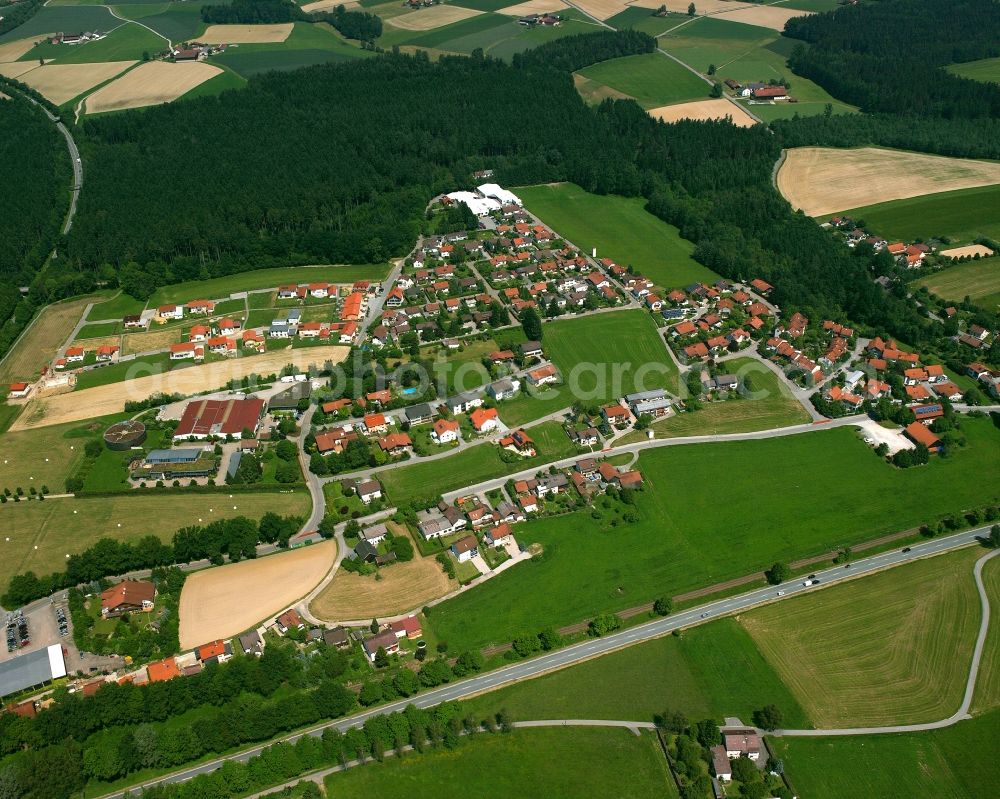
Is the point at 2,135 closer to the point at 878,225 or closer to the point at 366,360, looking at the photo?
the point at 366,360

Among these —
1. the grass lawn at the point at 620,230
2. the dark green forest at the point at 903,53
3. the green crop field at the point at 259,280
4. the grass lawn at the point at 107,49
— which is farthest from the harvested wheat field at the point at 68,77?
the dark green forest at the point at 903,53

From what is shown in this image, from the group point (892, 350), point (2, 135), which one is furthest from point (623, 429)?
point (2, 135)

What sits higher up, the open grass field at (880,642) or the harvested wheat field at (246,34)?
the harvested wheat field at (246,34)

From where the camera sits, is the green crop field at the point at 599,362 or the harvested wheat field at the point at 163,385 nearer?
the harvested wheat field at the point at 163,385

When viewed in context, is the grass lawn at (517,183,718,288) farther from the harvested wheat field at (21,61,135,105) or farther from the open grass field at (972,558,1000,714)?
the harvested wheat field at (21,61,135,105)

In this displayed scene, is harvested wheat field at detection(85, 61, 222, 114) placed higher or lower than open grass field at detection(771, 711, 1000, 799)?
higher

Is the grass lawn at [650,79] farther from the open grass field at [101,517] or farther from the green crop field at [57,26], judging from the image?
the green crop field at [57,26]

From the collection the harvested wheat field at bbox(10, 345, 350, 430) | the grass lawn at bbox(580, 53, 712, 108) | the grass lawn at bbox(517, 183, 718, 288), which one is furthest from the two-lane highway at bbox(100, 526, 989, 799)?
the grass lawn at bbox(580, 53, 712, 108)
